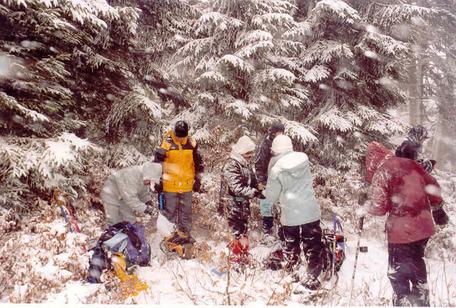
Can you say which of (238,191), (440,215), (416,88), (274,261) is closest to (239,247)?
(274,261)

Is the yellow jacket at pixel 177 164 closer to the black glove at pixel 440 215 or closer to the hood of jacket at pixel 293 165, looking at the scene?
the hood of jacket at pixel 293 165

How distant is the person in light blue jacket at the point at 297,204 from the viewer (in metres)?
3.63

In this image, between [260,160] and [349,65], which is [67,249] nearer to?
[260,160]

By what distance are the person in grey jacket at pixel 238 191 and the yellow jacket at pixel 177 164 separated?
0.83 metres

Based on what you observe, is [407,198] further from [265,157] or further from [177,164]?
[177,164]

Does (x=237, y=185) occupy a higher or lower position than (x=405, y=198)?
lower

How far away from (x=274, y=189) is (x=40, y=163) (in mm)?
3309

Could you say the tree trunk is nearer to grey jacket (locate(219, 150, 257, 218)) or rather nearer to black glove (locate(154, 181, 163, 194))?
grey jacket (locate(219, 150, 257, 218))

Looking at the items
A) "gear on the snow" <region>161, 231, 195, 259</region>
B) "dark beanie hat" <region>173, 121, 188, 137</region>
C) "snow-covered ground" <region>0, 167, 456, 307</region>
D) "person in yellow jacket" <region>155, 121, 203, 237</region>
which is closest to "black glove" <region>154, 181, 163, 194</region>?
"person in yellow jacket" <region>155, 121, 203, 237</region>

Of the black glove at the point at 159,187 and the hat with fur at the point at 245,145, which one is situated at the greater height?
the hat with fur at the point at 245,145

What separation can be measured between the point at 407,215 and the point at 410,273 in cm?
68

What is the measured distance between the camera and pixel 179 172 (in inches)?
193

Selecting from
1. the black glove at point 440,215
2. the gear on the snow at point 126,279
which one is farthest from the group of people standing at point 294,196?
the gear on the snow at point 126,279

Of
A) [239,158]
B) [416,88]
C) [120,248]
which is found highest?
[416,88]
